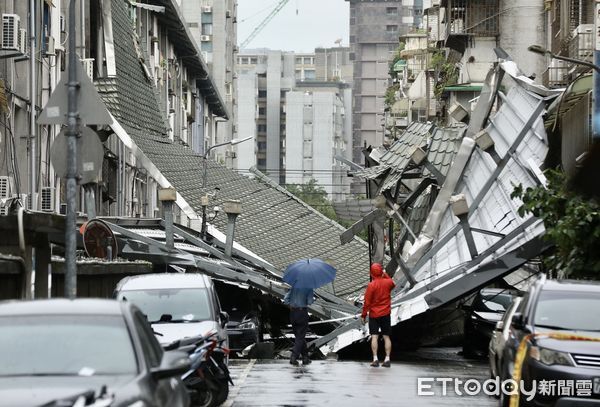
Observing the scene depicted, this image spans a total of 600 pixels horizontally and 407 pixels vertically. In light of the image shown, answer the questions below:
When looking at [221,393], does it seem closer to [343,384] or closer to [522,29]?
[343,384]

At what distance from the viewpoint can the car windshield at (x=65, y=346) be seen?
10.8m

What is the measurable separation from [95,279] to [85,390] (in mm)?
16282

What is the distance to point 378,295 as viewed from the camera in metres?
27.1

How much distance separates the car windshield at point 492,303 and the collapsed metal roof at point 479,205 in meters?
1.12

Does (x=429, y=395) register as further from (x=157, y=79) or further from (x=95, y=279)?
(x=157, y=79)

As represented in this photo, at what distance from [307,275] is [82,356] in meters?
17.8

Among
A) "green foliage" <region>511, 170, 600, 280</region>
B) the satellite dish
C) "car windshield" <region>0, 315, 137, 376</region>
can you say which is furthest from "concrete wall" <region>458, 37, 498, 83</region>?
"car windshield" <region>0, 315, 137, 376</region>

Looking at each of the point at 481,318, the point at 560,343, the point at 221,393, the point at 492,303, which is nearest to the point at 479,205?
the point at 492,303

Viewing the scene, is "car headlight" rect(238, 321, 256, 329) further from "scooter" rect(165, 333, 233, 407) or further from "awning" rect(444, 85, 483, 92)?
"awning" rect(444, 85, 483, 92)

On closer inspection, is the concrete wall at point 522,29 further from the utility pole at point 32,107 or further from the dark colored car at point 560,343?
the dark colored car at point 560,343

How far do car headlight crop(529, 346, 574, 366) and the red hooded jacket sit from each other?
37.2 feet

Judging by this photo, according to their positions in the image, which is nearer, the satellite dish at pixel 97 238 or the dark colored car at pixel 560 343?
the dark colored car at pixel 560 343

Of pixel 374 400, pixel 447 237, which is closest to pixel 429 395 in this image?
pixel 374 400

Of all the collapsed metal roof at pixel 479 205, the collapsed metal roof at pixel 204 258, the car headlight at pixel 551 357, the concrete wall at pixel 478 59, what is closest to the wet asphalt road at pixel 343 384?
the collapsed metal roof at pixel 479 205
